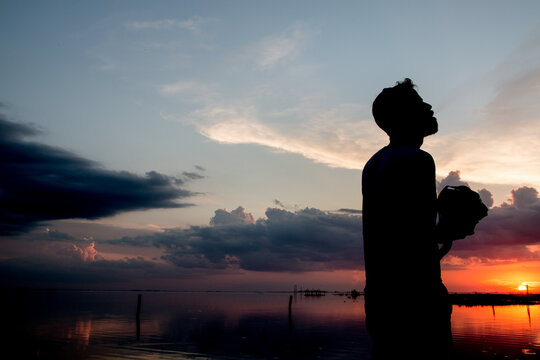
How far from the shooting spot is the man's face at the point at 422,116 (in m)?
2.13

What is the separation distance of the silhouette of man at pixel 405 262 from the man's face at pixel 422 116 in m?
0.09

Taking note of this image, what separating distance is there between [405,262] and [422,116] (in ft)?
2.55

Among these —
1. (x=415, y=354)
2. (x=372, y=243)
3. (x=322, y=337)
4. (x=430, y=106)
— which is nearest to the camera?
(x=415, y=354)

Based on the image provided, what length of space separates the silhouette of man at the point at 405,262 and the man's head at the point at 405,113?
8 centimetres

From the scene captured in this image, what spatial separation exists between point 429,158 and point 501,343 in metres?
33.1

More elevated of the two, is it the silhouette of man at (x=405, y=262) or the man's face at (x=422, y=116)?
the man's face at (x=422, y=116)

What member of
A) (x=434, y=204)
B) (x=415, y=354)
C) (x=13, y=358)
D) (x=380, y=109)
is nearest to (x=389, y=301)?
(x=415, y=354)

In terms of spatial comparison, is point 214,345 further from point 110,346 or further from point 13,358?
point 13,358

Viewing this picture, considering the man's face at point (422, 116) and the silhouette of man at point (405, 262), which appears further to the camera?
the man's face at point (422, 116)

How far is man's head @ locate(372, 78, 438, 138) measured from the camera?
2129 millimetres

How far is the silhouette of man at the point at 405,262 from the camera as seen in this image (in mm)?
1803

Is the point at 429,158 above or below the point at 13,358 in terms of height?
above

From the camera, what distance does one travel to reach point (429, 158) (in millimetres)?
1889

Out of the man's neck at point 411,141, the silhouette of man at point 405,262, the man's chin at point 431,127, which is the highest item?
the man's chin at point 431,127
